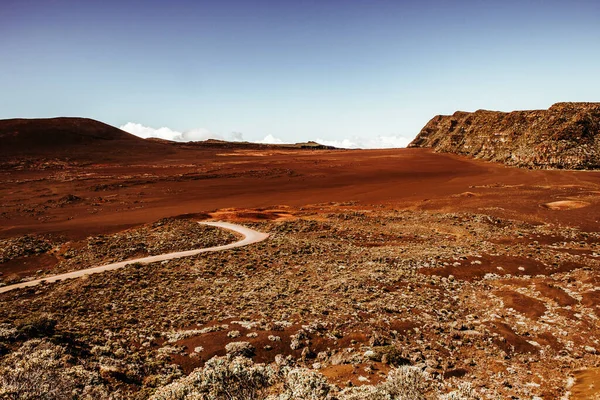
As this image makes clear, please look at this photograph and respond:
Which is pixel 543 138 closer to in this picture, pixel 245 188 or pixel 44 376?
pixel 245 188

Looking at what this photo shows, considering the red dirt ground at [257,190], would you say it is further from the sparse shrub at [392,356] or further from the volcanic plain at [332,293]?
the sparse shrub at [392,356]

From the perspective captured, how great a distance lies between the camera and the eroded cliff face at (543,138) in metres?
63.3

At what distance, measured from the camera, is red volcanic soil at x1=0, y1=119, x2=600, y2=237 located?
3944cm

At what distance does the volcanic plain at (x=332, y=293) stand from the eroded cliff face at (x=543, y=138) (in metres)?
21.8

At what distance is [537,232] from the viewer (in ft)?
94.3

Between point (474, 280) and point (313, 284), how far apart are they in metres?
9.47

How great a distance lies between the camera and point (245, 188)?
201ft

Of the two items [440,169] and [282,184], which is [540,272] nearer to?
[282,184]

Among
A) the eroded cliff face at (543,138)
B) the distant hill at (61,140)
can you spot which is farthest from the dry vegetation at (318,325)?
the distant hill at (61,140)

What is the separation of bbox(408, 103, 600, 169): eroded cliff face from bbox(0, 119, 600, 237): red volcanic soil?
15.9 ft

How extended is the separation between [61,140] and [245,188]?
9143cm

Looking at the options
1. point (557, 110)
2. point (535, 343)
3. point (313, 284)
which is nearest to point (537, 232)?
point (535, 343)

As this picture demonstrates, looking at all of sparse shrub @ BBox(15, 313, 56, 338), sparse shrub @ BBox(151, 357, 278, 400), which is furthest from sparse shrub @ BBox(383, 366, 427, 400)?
sparse shrub @ BBox(15, 313, 56, 338)

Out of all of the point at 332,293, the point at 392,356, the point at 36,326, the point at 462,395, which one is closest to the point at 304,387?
the point at 462,395
